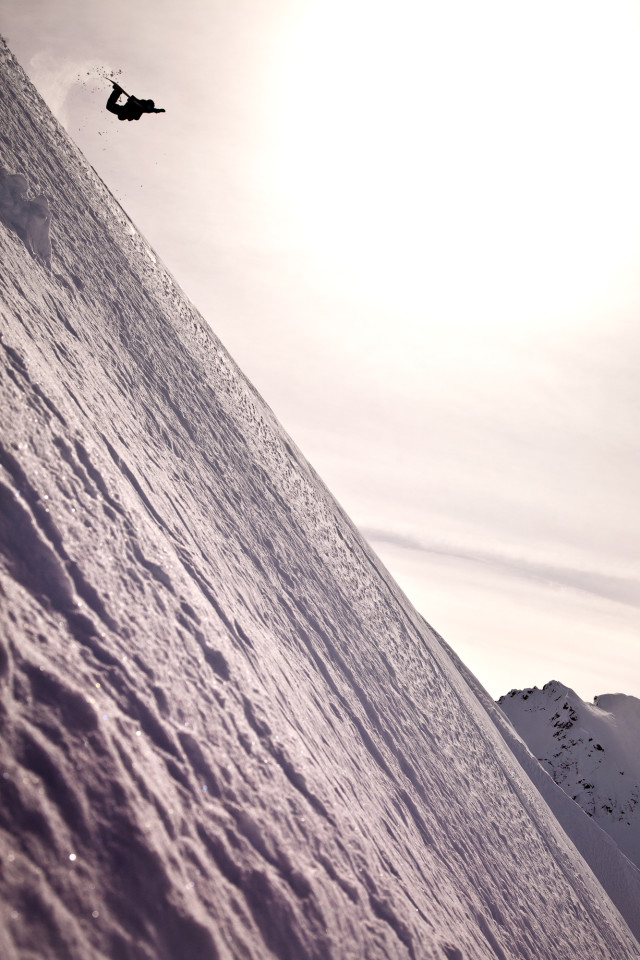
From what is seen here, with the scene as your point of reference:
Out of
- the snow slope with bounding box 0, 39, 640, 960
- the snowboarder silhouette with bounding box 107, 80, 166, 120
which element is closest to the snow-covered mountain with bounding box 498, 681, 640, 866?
the snow slope with bounding box 0, 39, 640, 960

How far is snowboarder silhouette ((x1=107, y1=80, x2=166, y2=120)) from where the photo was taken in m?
11.6

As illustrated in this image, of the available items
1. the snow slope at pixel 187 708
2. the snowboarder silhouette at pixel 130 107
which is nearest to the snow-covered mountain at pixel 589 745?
the snow slope at pixel 187 708

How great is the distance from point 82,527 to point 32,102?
1503 centimetres

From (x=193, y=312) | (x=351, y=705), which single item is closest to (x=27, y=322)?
(x=351, y=705)

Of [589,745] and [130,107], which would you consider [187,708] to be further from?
[589,745]

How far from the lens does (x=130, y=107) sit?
38.3 ft

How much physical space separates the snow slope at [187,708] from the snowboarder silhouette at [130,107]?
2291 mm

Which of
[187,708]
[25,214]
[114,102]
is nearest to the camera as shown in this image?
[187,708]

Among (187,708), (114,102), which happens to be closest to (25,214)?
(114,102)

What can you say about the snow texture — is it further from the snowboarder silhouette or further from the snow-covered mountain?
the snow-covered mountain

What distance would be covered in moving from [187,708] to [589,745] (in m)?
80.3

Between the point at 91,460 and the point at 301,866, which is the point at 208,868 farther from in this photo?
the point at 91,460

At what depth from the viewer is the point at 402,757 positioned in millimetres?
9664

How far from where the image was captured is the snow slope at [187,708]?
3.28 metres
